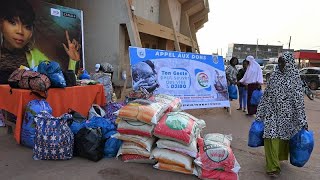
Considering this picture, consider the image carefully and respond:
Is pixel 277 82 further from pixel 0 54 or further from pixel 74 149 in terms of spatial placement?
pixel 0 54

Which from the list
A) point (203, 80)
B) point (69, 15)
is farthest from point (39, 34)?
point (203, 80)

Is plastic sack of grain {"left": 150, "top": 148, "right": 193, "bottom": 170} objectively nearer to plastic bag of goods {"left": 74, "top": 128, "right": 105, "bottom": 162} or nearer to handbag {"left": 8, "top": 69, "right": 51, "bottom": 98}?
plastic bag of goods {"left": 74, "top": 128, "right": 105, "bottom": 162}

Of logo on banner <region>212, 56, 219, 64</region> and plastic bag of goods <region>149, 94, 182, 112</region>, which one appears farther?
logo on banner <region>212, 56, 219, 64</region>

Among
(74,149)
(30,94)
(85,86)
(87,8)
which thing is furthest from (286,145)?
(87,8)

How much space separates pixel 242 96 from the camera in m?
10.1

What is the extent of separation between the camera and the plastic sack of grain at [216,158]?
4.10 metres

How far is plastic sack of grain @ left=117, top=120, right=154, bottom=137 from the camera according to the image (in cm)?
435

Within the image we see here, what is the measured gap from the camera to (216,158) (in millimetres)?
4137

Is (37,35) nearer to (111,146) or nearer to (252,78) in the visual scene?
(111,146)

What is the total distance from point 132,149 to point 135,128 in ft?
1.08

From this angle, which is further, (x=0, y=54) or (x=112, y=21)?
(x=112, y=21)

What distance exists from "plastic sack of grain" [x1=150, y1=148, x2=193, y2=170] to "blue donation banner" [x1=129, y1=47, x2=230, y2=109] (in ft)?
8.72

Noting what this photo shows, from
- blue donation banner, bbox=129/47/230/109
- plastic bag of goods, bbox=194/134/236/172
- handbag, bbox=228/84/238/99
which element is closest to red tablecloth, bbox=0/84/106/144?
blue donation banner, bbox=129/47/230/109

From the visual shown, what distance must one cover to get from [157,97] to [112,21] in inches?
231
